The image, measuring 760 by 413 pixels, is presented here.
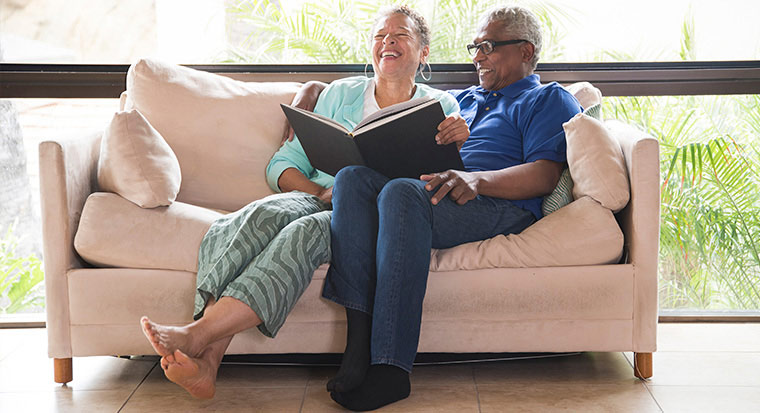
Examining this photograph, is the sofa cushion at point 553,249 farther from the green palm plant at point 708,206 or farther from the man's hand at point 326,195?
the green palm plant at point 708,206

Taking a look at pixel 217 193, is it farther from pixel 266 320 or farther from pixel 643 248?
pixel 643 248

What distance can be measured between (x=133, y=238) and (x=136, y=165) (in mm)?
206

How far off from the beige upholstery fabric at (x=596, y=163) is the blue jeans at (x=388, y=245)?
291 mm

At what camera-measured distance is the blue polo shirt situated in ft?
6.88

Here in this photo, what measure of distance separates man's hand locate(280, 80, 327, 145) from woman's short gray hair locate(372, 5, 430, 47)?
301 mm

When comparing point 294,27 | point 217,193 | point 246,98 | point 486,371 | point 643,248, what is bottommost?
point 486,371

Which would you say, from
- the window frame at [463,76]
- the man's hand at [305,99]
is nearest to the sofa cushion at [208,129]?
the man's hand at [305,99]

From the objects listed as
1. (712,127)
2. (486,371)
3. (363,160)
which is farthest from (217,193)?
(712,127)

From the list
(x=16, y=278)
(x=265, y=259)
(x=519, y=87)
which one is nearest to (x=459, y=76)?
(x=519, y=87)

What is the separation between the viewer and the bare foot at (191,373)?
5.25ft

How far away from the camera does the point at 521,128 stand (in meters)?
2.18

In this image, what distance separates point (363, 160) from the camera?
6.50 feet

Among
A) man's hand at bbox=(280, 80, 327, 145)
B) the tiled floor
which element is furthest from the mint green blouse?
the tiled floor

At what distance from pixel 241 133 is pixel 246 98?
13 centimetres
